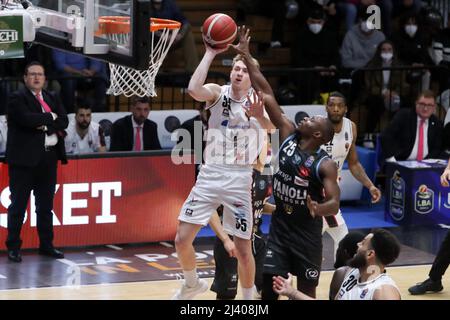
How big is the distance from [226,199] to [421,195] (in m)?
5.08

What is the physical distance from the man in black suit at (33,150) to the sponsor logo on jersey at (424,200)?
4432 millimetres

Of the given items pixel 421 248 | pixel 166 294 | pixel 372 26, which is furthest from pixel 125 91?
pixel 372 26

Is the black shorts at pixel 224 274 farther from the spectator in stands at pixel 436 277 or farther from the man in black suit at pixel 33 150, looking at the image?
the man in black suit at pixel 33 150

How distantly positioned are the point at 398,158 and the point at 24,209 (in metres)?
4.95

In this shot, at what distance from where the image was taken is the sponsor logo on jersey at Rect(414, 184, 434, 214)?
14.1m

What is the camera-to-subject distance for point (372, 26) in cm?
1641

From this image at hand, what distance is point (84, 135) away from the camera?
13305 mm

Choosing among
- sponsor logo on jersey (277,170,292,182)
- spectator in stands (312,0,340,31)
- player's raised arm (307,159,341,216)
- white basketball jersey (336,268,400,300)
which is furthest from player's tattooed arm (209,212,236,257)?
spectator in stands (312,0,340,31)

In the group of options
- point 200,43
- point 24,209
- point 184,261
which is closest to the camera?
point 184,261

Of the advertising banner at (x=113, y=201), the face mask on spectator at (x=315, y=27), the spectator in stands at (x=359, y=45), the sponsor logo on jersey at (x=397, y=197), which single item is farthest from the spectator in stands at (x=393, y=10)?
the advertising banner at (x=113, y=201)

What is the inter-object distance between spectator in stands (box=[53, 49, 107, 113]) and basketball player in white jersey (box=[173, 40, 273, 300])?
5.35 metres

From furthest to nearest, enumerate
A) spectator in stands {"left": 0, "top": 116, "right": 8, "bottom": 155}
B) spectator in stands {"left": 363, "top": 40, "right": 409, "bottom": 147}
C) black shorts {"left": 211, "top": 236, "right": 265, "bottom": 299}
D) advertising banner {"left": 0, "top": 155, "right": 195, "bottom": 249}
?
spectator in stands {"left": 363, "top": 40, "right": 409, "bottom": 147} < spectator in stands {"left": 0, "top": 116, "right": 8, "bottom": 155} < advertising banner {"left": 0, "top": 155, "right": 195, "bottom": 249} < black shorts {"left": 211, "top": 236, "right": 265, "bottom": 299}

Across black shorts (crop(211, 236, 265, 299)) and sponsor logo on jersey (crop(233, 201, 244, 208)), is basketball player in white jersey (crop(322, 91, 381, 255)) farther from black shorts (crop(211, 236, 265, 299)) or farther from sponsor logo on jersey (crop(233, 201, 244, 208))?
sponsor logo on jersey (crop(233, 201, 244, 208))
